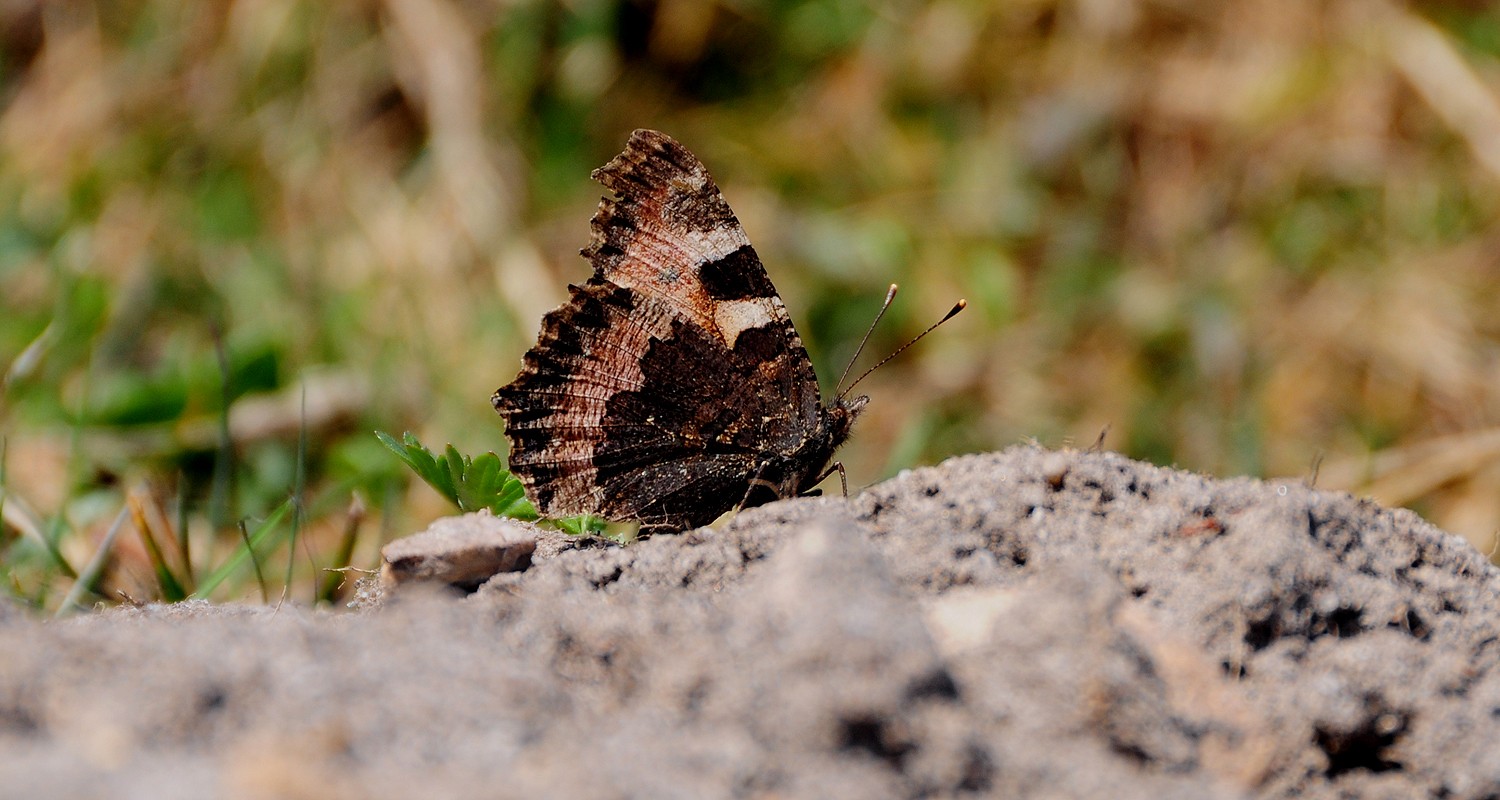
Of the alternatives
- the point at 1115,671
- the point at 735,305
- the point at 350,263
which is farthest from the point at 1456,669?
the point at 350,263

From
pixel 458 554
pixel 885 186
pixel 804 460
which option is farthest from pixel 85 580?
pixel 885 186

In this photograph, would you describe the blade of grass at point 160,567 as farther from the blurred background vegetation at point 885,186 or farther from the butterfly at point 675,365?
the blurred background vegetation at point 885,186

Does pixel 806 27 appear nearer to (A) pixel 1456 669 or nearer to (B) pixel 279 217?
(B) pixel 279 217

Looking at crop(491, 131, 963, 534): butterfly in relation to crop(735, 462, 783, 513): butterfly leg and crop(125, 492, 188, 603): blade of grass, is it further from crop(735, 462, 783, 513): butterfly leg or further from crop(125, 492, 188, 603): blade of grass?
crop(125, 492, 188, 603): blade of grass

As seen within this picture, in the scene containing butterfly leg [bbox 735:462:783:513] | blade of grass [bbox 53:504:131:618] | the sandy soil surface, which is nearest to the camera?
the sandy soil surface

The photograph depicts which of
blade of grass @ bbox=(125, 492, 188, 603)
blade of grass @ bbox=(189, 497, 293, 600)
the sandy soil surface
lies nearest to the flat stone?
the sandy soil surface

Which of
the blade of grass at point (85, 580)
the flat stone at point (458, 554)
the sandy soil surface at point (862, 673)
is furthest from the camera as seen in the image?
the blade of grass at point (85, 580)

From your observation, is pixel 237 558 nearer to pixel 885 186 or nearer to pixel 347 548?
pixel 347 548

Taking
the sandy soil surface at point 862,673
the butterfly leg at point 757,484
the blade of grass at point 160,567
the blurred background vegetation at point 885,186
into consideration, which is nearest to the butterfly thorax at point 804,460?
the butterfly leg at point 757,484
